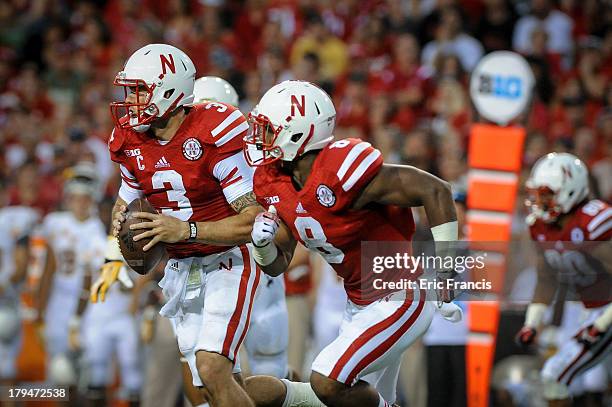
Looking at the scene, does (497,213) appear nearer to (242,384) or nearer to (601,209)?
(601,209)

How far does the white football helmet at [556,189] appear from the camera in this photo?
675 cm

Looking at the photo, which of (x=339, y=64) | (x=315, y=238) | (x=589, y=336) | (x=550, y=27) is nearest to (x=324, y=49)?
(x=339, y=64)

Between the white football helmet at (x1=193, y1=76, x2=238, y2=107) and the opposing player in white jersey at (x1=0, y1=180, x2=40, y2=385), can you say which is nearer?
the white football helmet at (x1=193, y1=76, x2=238, y2=107)

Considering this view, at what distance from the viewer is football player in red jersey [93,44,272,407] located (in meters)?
5.27

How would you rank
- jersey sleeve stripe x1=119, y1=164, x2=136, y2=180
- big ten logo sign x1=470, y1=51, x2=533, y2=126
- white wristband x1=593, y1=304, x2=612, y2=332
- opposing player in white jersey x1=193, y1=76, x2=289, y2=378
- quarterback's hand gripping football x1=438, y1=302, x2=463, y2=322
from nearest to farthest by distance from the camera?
1. quarterback's hand gripping football x1=438, y1=302, x2=463, y2=322
2. jersey sleeve stripe x1=119, y1=164, x2=136, y2=180
3. opposing player in white jersey x1=193, y1=76, x2=289, y2=378
4. white wristband x1=593, y1=304, x2=612, y2=332
5. big ten logo sign x1=470, y1=51, x2=533, y2=126

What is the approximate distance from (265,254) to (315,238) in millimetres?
240

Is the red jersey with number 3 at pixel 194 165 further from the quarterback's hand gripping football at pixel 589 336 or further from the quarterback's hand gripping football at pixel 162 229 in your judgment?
the quarterback's hand gripping football at pixel 589 336

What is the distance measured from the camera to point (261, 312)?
6195 mm

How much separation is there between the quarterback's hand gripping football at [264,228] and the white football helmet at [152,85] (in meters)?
Result: 0.74

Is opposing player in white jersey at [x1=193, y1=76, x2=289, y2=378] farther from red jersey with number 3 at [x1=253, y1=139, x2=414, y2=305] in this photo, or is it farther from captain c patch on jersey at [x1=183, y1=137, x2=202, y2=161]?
captain c patch on jersey at [x1=183, y1=137, x2=202, y2=161]

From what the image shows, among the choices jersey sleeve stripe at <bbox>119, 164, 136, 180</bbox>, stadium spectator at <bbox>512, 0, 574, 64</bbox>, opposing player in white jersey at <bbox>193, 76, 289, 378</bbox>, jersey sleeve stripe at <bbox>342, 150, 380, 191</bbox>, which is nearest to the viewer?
jersey sleeve stripe at <bbox>342, 150, 380, 191</bbox>

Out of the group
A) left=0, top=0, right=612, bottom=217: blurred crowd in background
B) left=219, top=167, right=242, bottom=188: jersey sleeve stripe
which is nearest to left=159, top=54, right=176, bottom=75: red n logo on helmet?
left=219, top=167, right=242, bottom=188: jersey sleeve stripe

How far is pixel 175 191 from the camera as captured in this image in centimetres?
543

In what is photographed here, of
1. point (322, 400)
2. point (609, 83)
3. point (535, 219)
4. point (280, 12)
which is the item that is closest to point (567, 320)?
point (535, 219)
